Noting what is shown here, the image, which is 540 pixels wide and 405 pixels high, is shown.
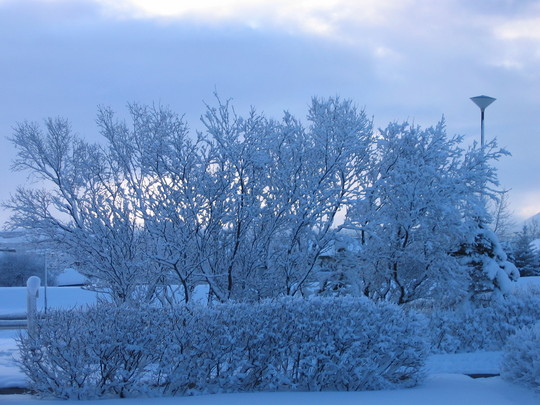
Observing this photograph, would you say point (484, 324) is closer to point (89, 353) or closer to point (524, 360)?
point (524, 360)

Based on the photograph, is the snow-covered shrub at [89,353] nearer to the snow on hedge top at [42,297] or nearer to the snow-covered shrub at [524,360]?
the snow-covered shrub at [524,360]

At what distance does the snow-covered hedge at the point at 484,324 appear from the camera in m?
13.1

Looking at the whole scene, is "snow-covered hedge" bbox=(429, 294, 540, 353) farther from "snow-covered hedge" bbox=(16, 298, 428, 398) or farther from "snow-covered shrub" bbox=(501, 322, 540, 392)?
"snow-covered hedge" bbox=(16, 298, 428, 398)

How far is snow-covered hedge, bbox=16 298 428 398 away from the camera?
6.92 meters

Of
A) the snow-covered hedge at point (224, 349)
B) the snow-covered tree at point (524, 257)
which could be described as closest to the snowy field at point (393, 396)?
the snow-covered hedge at point (224, 349)

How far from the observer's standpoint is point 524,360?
7.56 metres

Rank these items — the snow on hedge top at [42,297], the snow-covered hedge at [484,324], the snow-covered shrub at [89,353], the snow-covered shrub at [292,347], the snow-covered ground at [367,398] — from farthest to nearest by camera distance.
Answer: the snow on hedge top at [42,297]
the snow-covered hedge at [484,324]
the snow-covered shrub at [292,347]
the snow-covered shrub at [89,353]
the snow-covered ground at [367,398]

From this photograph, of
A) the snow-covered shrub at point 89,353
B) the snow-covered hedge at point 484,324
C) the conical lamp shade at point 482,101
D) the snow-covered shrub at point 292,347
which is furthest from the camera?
the conical lamp shade at point 482,101

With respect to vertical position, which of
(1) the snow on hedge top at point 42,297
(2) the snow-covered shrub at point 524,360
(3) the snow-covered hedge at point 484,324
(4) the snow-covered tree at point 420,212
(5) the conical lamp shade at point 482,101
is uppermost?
(5) the conical lamp shade at point 482,101

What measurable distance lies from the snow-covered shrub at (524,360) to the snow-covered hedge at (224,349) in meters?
1.07

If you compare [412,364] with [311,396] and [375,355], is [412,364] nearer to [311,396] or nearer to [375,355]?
[375,355]

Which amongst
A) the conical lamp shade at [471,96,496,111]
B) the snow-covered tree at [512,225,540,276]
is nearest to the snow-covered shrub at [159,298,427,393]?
the conical lamp shade at [471,96,496,111]

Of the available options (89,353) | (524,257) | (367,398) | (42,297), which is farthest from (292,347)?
(524,257)

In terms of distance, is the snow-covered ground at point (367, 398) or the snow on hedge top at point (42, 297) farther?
the snow on hedge top at point (42, 297)
